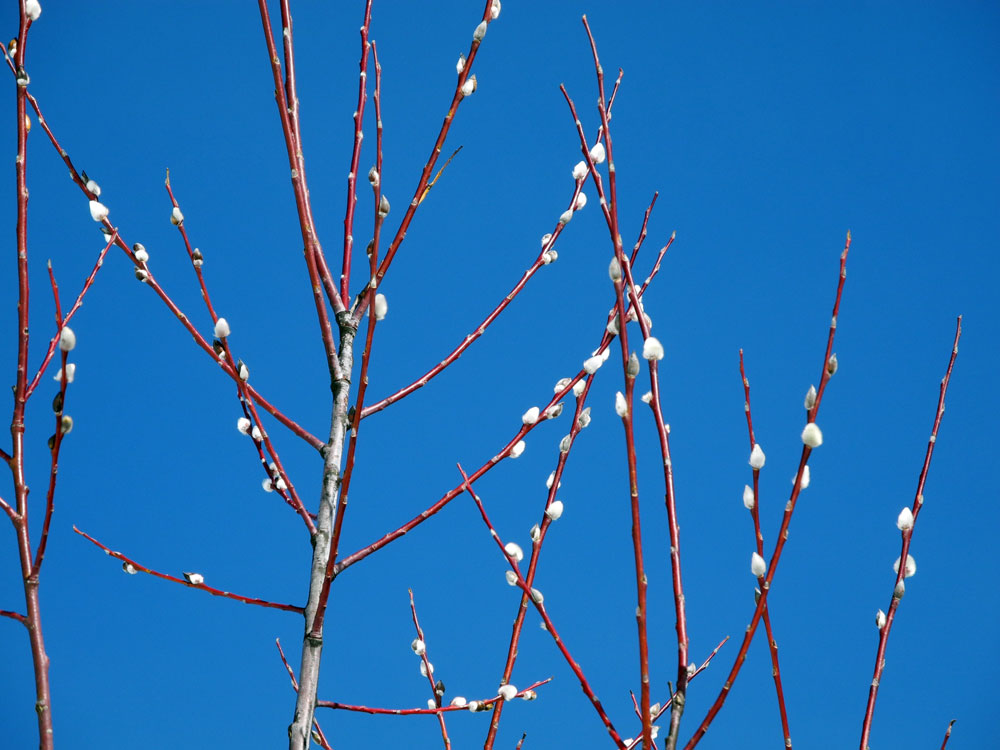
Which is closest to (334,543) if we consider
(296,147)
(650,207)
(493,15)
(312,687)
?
(312,687)

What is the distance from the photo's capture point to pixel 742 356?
1.08 m

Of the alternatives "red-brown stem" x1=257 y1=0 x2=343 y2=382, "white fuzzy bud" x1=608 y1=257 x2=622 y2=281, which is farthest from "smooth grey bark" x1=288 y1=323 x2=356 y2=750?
"white fuzzy bud" x1=608 y1=257 x2=622 y2=281

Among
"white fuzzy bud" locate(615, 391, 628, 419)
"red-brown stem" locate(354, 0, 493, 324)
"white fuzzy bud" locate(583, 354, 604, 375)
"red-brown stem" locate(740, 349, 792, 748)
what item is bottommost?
"red-brown stem" locate(740, 349, 792, 748)

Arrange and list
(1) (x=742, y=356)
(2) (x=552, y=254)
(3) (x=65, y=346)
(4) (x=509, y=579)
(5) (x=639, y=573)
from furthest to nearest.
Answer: (2) (x=552, y=254) < (4) (x=509, y=579) < (3) (x=65, y=346) < (1) (x=742, y=356) < (5) (x=639, y=573)

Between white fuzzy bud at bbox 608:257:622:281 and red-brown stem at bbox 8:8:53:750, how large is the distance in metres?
0.88

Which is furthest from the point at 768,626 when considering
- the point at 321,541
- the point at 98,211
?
the point at 98,211

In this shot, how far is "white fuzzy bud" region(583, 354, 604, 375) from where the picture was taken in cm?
143

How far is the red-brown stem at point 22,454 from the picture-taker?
1.22m

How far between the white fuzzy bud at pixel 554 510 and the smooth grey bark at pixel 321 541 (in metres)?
0.36

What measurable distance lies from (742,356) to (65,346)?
3.12ft

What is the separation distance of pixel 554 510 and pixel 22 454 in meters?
0.86

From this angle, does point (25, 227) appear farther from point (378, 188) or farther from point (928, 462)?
point (928, 462)

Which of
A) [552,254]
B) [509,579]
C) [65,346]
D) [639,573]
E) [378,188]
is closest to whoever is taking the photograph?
[639,573]

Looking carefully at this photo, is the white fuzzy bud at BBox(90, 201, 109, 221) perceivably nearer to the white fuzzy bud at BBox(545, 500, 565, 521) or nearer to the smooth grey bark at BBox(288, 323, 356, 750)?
the smooth grey bark at BBox(288, 323, 356, 750)
